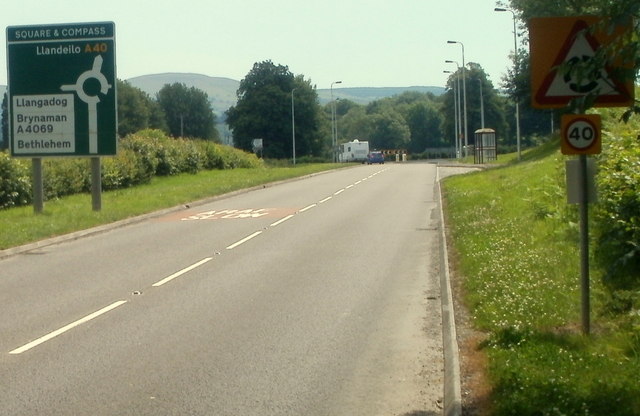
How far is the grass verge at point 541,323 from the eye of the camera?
7.18 metres

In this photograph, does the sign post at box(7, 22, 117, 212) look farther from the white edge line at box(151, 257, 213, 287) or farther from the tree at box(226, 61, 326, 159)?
the tree at box(226, 61, 326, 159)

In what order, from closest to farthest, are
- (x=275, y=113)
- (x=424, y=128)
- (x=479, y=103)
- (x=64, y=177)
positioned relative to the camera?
(x=64, y=177)
(x=275, y=113)
(x=479, y=103)
(x=424, y=128)

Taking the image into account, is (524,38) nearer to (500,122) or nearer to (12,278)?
(12,278)

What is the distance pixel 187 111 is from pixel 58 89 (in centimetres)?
11972

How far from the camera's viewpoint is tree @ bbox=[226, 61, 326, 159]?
112 metres

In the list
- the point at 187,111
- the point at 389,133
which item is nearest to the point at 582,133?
the point at 187,111

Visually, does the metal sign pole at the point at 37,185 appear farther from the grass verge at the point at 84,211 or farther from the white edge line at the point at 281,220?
the white edge line at the point at 281,220

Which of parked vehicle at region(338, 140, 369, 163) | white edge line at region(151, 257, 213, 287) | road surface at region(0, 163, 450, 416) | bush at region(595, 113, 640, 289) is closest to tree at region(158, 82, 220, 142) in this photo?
parked vehicle at region(338, 140, 369, 163)

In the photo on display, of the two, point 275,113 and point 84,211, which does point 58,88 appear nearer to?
point 84,211

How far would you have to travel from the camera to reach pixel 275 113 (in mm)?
112938

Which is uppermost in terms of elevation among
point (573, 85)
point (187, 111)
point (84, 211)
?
point (187, 111)

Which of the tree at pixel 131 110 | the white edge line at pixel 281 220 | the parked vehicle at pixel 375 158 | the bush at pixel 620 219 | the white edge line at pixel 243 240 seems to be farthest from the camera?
the tree at pixel 131 110

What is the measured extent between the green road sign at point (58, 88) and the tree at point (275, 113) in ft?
274

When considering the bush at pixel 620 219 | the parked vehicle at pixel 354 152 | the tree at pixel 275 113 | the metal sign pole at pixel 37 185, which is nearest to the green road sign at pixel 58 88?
the metal sign pole at pixel 37 185
